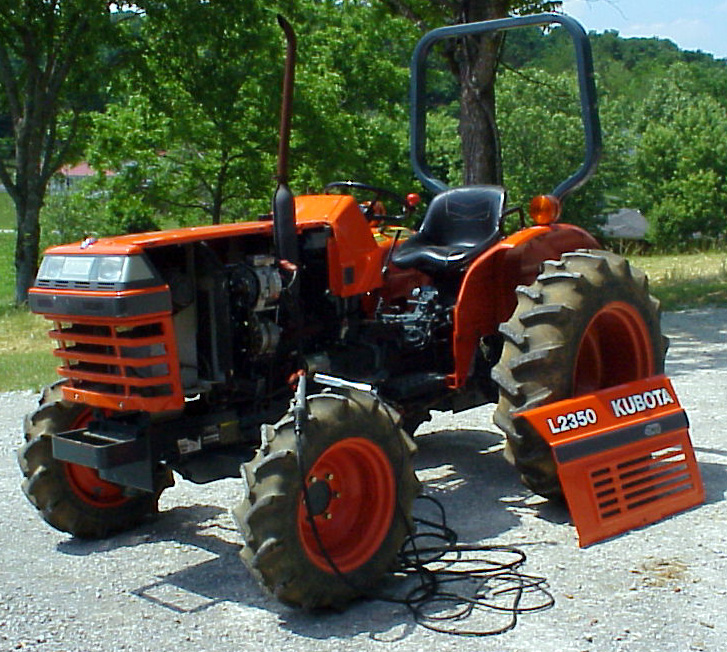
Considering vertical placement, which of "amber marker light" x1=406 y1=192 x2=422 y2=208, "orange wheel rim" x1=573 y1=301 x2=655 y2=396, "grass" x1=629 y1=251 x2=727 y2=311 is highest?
"amber marker light" x1=406 y1=192 x2=422 y2=208

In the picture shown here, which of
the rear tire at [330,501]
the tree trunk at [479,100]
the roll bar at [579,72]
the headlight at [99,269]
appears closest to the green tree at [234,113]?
the tree trunk at [479,100]

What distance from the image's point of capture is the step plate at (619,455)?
17.8 feet

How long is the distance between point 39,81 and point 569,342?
15315 millimetres

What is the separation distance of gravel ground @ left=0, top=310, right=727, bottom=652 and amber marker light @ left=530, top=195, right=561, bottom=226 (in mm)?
1535

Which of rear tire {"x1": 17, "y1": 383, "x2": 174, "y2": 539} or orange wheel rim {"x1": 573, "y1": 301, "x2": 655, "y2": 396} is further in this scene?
orange wheel rim {"x1": 573, "y1": 301, "x2": 655, "y2": 396}

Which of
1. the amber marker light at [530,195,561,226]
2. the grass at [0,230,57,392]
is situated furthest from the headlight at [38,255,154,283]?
the grass at [0,230,57,392]

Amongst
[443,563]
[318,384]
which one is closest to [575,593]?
[443,563]

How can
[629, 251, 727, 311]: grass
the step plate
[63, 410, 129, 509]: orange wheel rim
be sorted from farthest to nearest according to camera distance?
[629, 251, 727, 311]: grass
[63, 410, 129, 509]: orange wheel rim
the step plate

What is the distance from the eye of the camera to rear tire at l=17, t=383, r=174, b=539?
5496mm

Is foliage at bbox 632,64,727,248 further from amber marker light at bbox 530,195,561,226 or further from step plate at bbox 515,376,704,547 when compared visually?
step plate at bbox 515,376,704,547

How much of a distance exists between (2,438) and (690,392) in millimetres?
5369

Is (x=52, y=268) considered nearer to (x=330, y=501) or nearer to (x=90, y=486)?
(x=90, y=486)

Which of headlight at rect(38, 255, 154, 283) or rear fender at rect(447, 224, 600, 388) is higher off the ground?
headlight at rect(38, 255, 154, 283)

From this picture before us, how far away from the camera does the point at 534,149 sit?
49.4 meters
